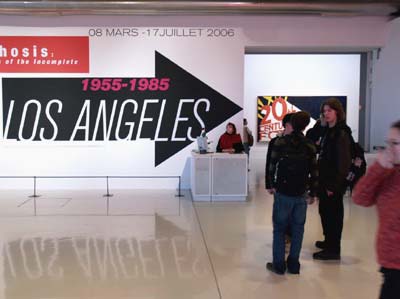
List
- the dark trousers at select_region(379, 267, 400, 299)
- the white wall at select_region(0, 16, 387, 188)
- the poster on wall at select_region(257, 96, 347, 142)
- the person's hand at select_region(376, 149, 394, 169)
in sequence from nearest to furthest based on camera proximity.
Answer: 1. the person's hand at select_region(376, 149, 394, 169)
2. the dark trousers at select_region(379, 267, 400, 299)
3. the white wall at select_region(0, 16, 387, 188)
4. the poster on wall at select_region(257, 96, 347, 142)

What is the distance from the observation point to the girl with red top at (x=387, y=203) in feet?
6.43

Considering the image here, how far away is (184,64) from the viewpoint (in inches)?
332

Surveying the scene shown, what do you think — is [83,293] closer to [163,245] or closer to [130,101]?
[163,245]

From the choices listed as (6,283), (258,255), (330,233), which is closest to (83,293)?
(6,283)

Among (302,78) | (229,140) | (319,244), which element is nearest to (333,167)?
(319,244)

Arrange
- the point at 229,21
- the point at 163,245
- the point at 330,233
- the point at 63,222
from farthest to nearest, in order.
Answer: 1. the point at 229,21
2. the point at 63,222
3. the point at 163,245
4. the point at 330,233

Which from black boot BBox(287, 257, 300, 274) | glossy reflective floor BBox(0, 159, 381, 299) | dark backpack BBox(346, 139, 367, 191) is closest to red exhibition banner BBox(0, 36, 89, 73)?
glossy reflective floor BBox(0, 159, 381, 299)

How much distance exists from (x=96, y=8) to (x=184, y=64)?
1.83 meters

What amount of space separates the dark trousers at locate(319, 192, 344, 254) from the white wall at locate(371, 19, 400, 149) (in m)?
6.78

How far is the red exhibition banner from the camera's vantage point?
8328 millimetres

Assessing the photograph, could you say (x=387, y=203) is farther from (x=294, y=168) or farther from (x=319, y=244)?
(x=319, y=244)

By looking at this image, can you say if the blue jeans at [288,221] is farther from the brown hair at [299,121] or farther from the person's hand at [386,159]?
the person's hand at [386,159]

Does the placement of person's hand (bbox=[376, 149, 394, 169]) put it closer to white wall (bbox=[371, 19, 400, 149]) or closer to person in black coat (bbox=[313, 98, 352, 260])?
person in black coat (bbox=[313, 98, 352, 260])

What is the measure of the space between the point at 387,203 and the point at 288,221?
1.93 m
